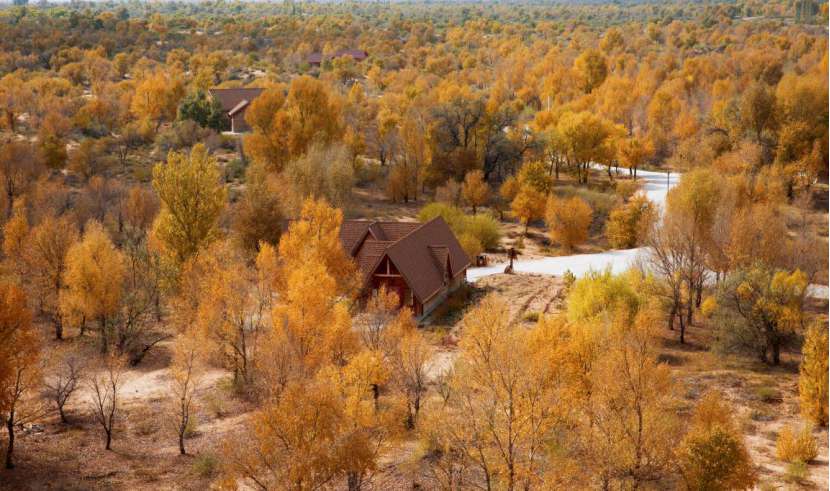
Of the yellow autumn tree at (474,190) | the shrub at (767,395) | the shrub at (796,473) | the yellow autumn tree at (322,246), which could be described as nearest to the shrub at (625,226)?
the yellow autumn tree at (474,190)

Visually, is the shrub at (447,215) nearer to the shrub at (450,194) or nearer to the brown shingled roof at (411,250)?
the brown shingled roof at (411,250)

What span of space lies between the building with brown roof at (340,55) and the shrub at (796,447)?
4059 inches

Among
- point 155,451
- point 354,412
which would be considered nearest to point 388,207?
point 155,451

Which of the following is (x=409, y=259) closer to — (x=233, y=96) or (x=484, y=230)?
(x=484, y=230)

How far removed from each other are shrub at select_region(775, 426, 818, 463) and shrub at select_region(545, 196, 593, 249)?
2680 centimetres

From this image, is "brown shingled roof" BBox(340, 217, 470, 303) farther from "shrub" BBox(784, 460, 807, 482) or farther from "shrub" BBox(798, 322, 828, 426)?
"shrub" BBox(784, 460, 807, 482)

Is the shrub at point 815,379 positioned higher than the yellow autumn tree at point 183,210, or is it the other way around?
the yellow autumn tree at point 183,210

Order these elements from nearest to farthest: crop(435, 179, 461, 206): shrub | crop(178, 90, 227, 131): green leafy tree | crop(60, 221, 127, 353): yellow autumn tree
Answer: crop(60, 221, 127, 353): yellow autumn tree → crop(435, 179, 461, 206): shrub → crop(178, 90, 227, 131): green leafy tree

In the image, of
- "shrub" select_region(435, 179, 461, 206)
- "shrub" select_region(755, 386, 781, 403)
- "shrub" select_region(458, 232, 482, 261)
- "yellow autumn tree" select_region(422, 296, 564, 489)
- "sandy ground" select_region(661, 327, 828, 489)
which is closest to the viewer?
"yellow autumn tree" select_region(422, 296, 564, 489)

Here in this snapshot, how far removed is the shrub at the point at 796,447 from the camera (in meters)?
23.4

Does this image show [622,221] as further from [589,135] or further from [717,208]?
[589,135]

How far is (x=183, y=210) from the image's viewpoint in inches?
1522

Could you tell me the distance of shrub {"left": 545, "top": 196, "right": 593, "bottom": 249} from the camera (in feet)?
164

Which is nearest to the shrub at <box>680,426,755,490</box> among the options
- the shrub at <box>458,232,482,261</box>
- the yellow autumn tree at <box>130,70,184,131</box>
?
the shrub at <box>458,232,482,261</box>
